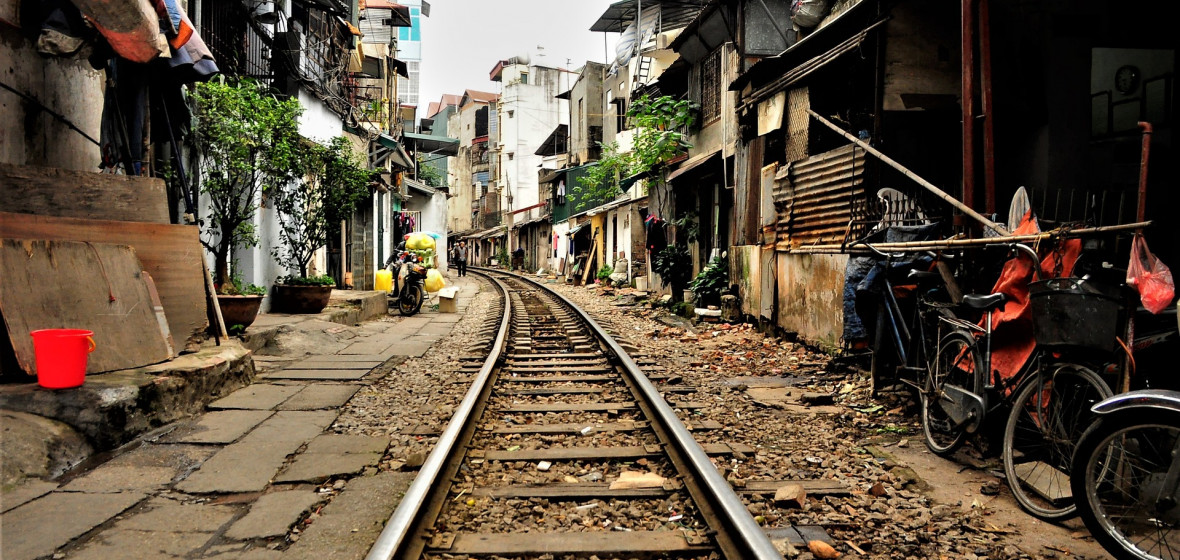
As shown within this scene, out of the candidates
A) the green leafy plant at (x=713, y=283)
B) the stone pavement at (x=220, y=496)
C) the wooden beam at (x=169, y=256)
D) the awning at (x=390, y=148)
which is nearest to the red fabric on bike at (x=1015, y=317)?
the stone pavement at (x=220, y=496)

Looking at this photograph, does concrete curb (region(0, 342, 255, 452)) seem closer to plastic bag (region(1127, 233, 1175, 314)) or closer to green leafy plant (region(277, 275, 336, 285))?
green leafy plant (region(277, 275, 336, 285))

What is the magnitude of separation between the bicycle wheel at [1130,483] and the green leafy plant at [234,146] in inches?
334

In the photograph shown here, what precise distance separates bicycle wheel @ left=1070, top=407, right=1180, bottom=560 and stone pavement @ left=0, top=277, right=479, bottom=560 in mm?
3000

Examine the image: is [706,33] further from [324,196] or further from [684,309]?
[324,196]

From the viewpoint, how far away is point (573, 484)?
362 cm

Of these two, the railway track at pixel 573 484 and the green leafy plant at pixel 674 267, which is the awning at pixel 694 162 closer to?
the green leafy plant at pixel 674 267

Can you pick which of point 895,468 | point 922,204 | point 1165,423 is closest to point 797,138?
point 922,204

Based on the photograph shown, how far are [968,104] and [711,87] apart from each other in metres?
9.84

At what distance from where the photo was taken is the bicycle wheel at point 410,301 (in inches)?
522

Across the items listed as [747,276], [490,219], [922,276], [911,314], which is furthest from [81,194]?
[490,219]

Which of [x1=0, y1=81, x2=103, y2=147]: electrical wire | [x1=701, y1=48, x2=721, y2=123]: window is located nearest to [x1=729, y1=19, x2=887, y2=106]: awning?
[x1=701, y1=48, x2=721, y2=123]: window

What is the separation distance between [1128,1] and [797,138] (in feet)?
12.7

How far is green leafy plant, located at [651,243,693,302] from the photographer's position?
15.4 metres

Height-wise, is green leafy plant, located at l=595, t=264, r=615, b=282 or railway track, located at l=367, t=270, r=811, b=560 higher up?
green leafy plant, located at l=595, t=264, r=615, b=282
